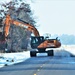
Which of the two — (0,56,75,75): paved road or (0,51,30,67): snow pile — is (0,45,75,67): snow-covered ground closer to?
(0,51,30,67): snow pile

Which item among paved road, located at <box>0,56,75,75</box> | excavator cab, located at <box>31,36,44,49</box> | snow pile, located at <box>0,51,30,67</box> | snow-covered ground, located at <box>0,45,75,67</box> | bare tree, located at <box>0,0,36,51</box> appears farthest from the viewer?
bare tree, located at <box>0,0,36,51</box>

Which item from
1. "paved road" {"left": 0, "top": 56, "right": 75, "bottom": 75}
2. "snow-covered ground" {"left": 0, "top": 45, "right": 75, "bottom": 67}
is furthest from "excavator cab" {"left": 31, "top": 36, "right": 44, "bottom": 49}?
"paved road" {"left": 0, "top": 56, "right": 75, "bottom": 75}

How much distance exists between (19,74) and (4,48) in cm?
5764

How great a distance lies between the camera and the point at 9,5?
8025 cm

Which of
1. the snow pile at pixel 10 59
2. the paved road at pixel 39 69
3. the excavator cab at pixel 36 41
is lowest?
the paved road at pixel 39 69

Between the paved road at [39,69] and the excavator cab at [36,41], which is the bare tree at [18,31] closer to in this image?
the excavator cab at [36,41]

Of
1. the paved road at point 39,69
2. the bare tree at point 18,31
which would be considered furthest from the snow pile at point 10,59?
the bare tree at point 18,31

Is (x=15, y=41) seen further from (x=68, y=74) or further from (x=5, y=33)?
(x=68, y=74)

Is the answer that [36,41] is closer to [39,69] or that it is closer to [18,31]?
[39,69]

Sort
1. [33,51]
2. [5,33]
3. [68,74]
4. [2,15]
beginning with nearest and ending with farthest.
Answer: [68,74]
[5,33]
[33,51]
[2,15]

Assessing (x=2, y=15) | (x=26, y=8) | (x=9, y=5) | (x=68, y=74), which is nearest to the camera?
(x=68, y=74)

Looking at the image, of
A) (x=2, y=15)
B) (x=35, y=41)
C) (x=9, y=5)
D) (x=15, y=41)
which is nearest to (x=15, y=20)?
(x=35, y=41)

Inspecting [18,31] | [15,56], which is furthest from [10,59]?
[18,31]

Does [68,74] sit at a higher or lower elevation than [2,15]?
lower
